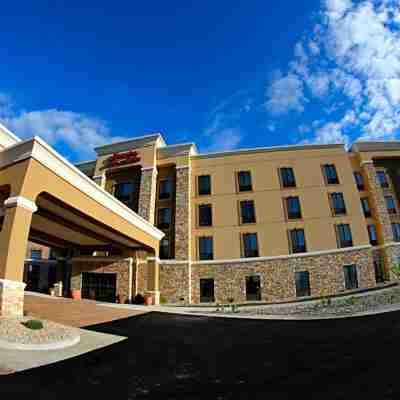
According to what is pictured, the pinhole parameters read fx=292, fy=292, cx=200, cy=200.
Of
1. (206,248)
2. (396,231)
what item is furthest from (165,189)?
(396,231)

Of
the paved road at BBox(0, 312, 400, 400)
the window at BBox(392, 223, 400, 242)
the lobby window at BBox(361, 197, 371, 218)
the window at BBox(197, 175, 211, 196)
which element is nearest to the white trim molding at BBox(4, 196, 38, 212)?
the paved road at BBox(0, 312, 400, 400)

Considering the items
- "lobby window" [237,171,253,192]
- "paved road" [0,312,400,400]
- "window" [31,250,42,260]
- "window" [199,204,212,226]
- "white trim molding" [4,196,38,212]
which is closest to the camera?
"paved road" [0,312,400,400]

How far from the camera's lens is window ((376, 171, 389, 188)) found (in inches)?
1342

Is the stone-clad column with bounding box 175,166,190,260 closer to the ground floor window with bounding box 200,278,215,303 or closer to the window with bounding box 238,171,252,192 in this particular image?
the ground floor window with bounding box 200,278,215,303

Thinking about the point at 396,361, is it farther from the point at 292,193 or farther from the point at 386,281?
the point at 386,281

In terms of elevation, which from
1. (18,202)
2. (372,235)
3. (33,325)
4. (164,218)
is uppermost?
(164,218)

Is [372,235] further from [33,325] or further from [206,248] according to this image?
[33,325]

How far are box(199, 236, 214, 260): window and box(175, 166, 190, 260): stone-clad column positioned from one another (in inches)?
56.2

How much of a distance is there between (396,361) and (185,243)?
21907mm

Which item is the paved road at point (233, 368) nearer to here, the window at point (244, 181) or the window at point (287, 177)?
the window at point (287, 177)

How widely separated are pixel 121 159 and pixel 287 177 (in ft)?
57.8

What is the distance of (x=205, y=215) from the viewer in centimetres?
2950

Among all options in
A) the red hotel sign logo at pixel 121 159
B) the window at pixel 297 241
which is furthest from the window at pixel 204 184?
the window at pixel 297 241

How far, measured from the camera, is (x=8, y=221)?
1196 cm
